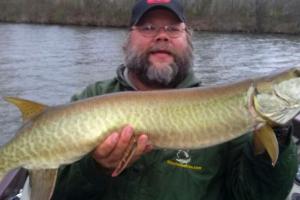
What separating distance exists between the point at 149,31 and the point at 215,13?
94.6 ft

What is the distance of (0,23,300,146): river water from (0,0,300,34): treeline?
4.10 m

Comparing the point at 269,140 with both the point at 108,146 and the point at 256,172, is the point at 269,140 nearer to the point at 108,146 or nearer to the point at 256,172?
the point at 256,172

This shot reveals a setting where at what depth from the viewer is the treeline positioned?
100 feet

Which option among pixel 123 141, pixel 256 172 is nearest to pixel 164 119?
pixel 123 141

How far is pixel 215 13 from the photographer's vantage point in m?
31.5

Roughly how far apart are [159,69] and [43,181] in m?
1.01

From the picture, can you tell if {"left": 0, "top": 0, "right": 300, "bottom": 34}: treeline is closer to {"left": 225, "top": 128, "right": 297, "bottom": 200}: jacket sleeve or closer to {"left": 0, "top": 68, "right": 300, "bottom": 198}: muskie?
{"left": 225, "top": 128, "right": 297, "bottom": 200}: jacket sleeve

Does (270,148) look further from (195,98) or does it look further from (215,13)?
(215,13)

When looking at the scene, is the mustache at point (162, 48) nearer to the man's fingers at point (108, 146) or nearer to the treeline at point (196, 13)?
the man's fingers at point (108, 146)

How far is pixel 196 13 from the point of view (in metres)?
31.7

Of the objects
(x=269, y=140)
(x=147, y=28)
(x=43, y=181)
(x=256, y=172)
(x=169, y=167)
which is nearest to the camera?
(x=269, y=140)

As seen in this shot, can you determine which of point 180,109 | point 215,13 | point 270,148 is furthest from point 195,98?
point 215,13

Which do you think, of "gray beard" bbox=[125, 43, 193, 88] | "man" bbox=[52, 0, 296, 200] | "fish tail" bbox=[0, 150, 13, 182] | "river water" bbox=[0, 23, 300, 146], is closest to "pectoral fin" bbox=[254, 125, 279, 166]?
"man" bbox=[52, 0, 296, 200]

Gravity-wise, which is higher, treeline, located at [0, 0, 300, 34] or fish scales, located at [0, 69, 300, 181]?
fish scales, located at [0, 69, 300, 181]
